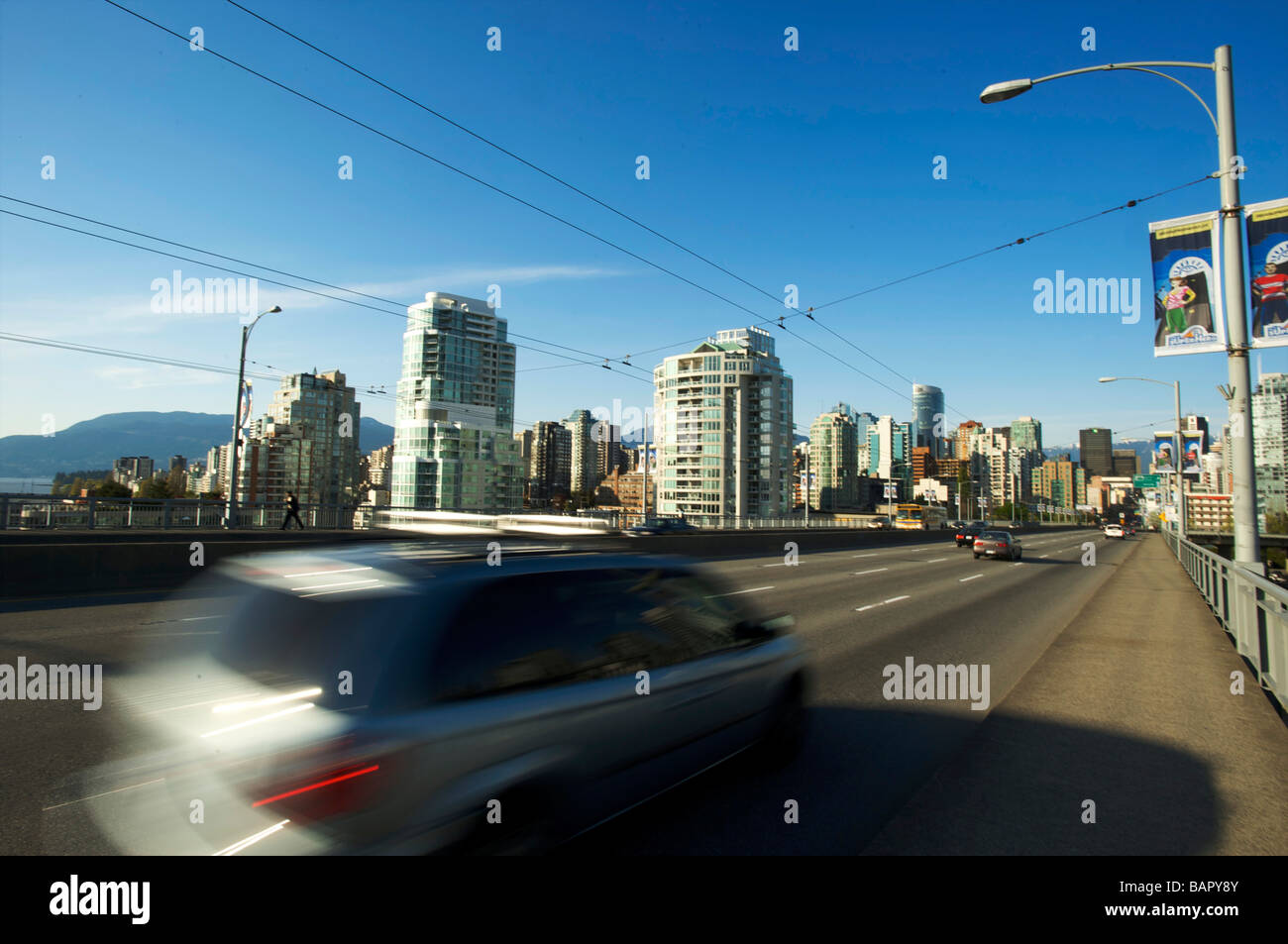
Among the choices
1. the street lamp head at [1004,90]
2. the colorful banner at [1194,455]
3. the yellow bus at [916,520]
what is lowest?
the yellow bus at [916,520]

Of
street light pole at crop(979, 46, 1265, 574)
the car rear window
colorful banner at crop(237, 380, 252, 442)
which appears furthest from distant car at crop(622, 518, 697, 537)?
the car rear window

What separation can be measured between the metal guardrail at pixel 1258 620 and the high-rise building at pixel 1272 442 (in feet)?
368

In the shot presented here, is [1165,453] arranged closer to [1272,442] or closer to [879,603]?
[879,603]

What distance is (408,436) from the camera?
283 ft

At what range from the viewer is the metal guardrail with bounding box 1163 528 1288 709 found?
20.8 feet

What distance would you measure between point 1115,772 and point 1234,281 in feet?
31.1

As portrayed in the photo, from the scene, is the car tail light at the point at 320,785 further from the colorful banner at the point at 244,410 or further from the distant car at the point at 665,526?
the distant car at the point at 665,526

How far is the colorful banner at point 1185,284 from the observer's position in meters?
10.9

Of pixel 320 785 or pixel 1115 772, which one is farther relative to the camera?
pixel 1115 772

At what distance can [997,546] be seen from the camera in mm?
30984

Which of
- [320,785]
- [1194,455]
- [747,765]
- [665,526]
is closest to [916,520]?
[1194,455]

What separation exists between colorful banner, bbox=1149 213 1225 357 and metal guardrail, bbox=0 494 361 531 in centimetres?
3159

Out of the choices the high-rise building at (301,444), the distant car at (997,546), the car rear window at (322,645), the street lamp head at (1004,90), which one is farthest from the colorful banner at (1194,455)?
the high-rise building at (301,444)
